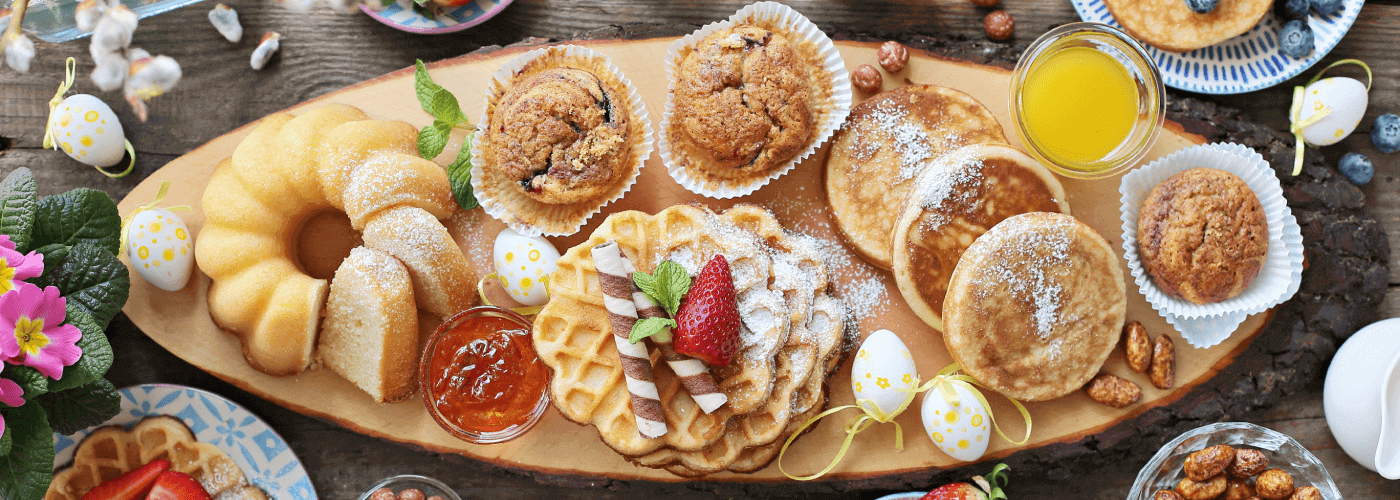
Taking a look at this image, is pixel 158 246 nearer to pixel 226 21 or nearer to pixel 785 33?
pixel 226 21

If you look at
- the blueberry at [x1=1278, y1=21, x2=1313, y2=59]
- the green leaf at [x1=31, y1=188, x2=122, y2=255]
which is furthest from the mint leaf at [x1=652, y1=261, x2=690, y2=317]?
the blueberry at [x1=1278, y1=21, x2=1313, y2=59]

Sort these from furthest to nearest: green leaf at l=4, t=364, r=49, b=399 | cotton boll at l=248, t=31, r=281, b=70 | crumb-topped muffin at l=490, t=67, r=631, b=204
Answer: cotton boll at l=248, t=31, r=281, b=70 < crumb-topped muffin at l=490, t=67, r=631, b=204 < green leaf at l=4, t=364, r=49, b=399

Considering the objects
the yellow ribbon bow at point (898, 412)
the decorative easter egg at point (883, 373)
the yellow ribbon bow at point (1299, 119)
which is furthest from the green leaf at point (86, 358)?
the yellow ribbon bow at point (1299, 119)

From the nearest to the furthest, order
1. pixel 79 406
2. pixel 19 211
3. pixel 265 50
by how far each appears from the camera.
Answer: pixel 19 211
pixel 79 406
pixel 265 50

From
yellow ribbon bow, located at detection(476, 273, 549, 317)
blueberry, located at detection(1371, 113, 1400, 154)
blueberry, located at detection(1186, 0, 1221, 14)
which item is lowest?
yellow ribbon bow, located at detection(476, 273, 549, 317)

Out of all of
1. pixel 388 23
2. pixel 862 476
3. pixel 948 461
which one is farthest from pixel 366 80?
pixel 948 461

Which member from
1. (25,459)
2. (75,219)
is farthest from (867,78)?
(25,459)

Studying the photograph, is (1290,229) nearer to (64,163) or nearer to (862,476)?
(862,476)

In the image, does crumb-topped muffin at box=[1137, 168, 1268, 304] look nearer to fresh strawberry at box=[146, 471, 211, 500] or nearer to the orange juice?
the orange juice
